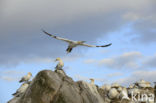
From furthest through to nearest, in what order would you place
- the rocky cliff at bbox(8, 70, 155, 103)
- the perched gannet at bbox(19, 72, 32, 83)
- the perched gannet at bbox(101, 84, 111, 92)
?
the perched gannet at bbox(101, 84, 111, 92)
the perched gannet at bbox(19, 72, 32, 83)
the rocky cliff at bbox(8, 70, 155, 103)

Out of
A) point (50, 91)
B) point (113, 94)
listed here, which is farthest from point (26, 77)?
point (50, 91)

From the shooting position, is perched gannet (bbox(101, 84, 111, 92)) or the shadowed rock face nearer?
the shadowed rock face

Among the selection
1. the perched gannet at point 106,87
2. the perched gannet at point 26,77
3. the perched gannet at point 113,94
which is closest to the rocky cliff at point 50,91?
the perched gannet at point 26,77

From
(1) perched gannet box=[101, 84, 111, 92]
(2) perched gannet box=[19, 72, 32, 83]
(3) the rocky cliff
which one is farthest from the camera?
(1) perched gannet box=[101, 84, 111, 92]

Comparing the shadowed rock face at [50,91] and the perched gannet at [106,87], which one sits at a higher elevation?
the perched gannet at [106,87]

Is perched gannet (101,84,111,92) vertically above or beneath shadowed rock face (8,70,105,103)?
above

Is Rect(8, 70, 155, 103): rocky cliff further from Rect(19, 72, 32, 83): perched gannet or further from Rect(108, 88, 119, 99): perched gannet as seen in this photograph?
Rect(108, 88, 119, 99): perched gannet

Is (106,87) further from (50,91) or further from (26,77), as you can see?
(50,91)

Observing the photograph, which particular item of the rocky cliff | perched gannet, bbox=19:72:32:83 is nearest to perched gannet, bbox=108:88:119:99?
perched gannet, bbox=19:72:32:83

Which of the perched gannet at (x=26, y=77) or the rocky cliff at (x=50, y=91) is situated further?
the perched gannet at (x=26, y=77)

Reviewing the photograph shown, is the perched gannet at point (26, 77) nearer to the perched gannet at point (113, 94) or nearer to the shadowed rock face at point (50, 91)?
the perched gannet at point (113, 94)

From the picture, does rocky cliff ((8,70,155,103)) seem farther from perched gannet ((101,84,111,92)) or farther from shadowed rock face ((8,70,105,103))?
perched gannet ((101,84,111,92))

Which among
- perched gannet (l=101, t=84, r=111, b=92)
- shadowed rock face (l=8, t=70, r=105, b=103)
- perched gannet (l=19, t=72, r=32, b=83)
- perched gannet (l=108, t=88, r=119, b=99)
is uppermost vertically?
perched gannet (l=101, t=84, r=111, b=92)

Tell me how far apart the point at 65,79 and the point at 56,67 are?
6.20 meters
